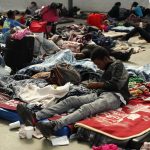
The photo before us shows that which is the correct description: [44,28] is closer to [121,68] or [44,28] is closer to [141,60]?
[141,60]

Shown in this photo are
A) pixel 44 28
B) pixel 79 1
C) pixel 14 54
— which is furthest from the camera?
pixel 79 1

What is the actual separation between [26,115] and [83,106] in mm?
636

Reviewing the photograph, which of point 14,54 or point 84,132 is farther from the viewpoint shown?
point 14,54

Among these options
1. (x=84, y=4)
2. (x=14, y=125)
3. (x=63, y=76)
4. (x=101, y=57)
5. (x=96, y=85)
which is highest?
(x=101, y=57)

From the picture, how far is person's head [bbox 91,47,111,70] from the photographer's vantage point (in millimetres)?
4477

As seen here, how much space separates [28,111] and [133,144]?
119 centimetres

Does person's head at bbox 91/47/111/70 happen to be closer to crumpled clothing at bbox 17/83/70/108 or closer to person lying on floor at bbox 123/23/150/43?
crumpled clothing at bbox 17/83/70/108

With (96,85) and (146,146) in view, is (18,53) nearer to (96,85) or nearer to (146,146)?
(96,85)

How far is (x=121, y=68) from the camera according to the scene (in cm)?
454

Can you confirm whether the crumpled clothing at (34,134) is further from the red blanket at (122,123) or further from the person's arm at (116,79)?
A: the person's arm at (116,79)

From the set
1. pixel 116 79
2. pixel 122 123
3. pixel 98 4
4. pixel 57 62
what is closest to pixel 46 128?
pixel 122 123

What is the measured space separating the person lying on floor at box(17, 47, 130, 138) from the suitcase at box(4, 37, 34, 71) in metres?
2.33

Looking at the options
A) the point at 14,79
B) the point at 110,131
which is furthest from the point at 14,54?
the point at 110,131

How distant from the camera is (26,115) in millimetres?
4215
